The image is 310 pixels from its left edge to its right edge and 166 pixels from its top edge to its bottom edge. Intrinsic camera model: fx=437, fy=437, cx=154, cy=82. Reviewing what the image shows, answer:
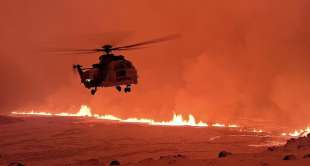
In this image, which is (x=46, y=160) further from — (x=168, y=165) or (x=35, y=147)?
(x=168, y=165)

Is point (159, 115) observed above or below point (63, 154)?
above

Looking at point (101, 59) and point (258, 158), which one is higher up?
point (101, 59)

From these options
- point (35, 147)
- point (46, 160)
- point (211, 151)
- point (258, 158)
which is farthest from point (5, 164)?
point (258, 158)

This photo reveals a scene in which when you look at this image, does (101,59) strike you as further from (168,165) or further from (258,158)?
(258,158)

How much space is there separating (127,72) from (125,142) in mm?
56859

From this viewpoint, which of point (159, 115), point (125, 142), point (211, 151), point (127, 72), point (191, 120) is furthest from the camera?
point (159, 115)

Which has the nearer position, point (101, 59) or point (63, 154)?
point (101, 59)

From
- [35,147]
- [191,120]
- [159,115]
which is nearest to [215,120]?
[191,120]

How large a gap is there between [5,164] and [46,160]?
19.8ft

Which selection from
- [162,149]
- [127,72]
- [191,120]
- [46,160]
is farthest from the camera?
[191,120]

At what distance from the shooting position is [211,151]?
2584 inches

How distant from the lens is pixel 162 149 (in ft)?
233

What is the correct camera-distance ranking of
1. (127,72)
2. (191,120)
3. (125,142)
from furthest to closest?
(191,120)
(125,142)
(127,72)

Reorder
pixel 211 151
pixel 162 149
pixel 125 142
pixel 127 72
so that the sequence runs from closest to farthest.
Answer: pixel 127 72, pixel 211 151, pixel 162 149, pixel 125 142
